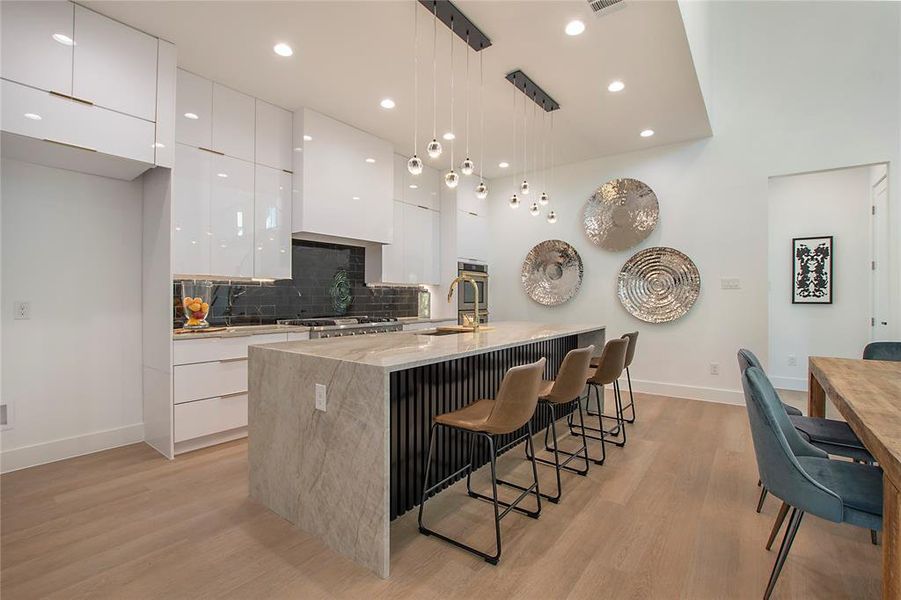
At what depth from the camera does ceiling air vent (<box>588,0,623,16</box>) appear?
7.89ft

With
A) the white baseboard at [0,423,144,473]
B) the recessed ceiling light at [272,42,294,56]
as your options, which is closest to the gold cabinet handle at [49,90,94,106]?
the recessed ceiling light at [272,42,294,56]

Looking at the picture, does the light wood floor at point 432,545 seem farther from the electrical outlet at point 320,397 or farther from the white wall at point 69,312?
the electrical outlet at point 320,397

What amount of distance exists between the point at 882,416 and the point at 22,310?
4.52 metres

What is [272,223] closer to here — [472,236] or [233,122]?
[233,122]

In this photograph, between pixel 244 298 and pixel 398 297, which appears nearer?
pixel 244 298

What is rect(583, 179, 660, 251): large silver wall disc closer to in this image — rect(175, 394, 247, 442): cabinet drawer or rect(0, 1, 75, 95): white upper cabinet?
rect(175, 394, 247, 442): cabinet drawer

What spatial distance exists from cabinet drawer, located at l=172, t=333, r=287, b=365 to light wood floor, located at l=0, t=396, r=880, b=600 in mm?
734

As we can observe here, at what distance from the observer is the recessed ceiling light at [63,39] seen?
2.46 metres

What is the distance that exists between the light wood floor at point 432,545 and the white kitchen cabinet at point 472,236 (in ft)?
11.4

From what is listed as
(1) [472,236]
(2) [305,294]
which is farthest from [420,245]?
(2) [305,294]

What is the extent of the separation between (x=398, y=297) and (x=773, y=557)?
442cm

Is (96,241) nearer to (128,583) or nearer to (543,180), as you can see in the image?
(128,583)

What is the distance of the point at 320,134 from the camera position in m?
3.99

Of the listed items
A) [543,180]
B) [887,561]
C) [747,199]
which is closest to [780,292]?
[747,199]
